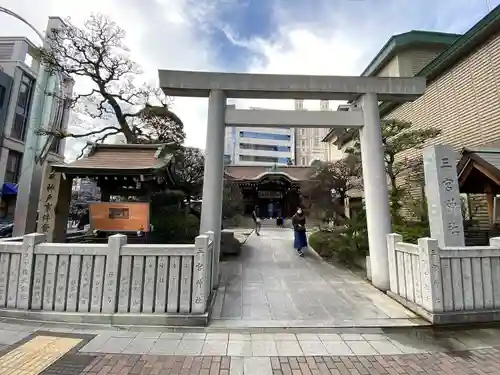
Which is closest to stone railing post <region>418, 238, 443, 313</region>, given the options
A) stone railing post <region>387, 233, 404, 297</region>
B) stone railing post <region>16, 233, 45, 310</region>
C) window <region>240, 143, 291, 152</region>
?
stone railing post <region>387, 233, 404, 297</region>

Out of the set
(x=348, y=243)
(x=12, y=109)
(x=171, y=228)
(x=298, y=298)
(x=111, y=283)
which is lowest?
(x=298, y=298)

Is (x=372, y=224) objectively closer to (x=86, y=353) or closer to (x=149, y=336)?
(x=149, y=336)

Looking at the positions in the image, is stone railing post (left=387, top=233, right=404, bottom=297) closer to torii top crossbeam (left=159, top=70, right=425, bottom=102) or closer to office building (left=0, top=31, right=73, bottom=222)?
torii top crossbeam (left=159, top=70, right=425, bottom=102)

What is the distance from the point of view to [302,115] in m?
6.62

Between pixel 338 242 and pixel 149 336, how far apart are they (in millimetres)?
7007

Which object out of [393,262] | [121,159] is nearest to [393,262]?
[393,262]

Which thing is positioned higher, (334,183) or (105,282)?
(334,183)

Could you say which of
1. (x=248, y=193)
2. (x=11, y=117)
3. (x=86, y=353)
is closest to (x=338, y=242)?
(x=86, y=353)

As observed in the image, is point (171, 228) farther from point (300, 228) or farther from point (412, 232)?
point (412, 232)

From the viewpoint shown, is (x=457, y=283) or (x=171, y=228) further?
(x=171, y=228)

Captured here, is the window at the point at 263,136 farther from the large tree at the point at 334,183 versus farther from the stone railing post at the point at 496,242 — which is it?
the stone railing post at the point at 496,242

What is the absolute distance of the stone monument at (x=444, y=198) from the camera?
5.20 metres

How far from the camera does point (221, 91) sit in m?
6.52

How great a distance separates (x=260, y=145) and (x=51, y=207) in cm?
5818
